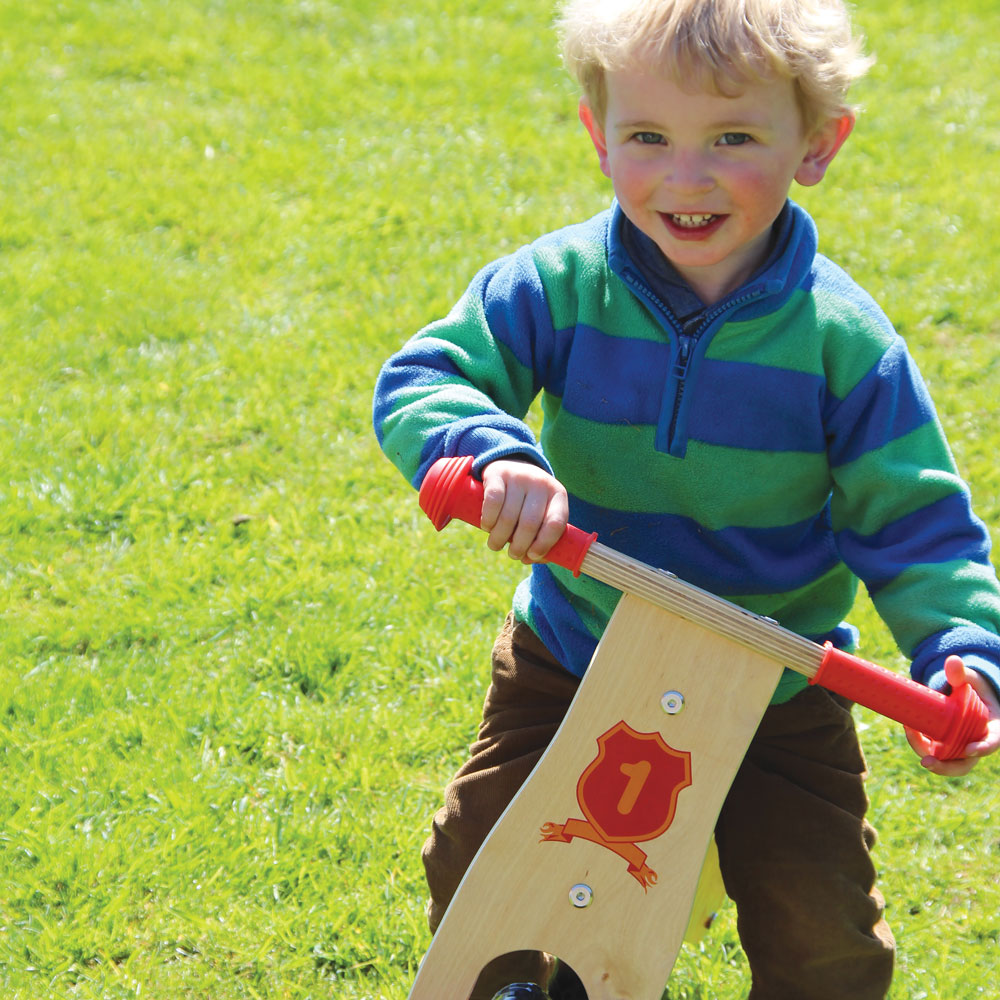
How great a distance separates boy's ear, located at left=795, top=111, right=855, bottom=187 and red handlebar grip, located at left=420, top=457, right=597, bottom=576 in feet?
2.27

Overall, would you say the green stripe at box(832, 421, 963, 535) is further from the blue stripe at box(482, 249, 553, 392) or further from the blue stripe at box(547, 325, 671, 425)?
the blue stripe at box(482, 249, 553, 392)

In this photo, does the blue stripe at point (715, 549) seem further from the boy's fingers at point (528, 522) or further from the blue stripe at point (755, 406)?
the boy's fingers at point (528, 522)

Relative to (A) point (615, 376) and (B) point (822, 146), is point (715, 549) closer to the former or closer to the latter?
(A) point (615, 376)

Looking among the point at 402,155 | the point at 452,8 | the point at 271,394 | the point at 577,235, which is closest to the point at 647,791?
the point at 577,235

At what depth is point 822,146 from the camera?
6.30 feet

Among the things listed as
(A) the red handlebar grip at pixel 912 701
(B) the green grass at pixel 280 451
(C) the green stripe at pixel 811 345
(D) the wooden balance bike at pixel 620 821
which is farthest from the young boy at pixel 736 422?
(B) the green grass at pixel 280 451

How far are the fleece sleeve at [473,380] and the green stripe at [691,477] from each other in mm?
130

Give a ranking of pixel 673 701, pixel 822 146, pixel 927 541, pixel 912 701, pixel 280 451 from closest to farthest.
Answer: pixel 912 701 → pixel 673 701 → pixel 927 541 → pixel 822 146 → pixel 280 451

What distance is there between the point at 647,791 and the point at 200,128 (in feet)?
13.2

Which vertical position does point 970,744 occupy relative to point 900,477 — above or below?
below

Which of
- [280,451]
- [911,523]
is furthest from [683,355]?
[280,451]

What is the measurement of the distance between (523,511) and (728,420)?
47 cm

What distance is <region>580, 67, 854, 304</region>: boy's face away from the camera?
1761mm

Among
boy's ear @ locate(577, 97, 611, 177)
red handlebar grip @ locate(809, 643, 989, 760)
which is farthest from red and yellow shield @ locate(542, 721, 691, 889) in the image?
boy's ear @ locate(577, 97, 611, 177)
